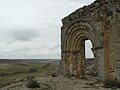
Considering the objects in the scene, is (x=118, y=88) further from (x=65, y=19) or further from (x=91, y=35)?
(x=65, y=19)

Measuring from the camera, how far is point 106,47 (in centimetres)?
1584

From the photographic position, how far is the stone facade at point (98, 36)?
50.6ft

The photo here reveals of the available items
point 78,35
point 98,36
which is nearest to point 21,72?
point 78,35

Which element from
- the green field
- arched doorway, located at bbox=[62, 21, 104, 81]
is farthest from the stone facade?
the green field

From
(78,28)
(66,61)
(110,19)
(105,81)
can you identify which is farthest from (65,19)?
(105,81)

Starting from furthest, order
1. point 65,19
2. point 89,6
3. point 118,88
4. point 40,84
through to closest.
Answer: point 65,19 → point 89,6 → point 40,84 → point 118,88

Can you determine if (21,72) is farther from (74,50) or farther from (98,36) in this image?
(98,36)

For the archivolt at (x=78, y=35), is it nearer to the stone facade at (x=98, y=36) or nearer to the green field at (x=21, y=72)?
the stone facade at (x=98, y=36)

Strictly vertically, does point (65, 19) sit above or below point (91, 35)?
above

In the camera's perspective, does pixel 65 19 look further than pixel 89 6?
Yes

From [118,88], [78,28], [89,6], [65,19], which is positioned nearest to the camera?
[118,88]

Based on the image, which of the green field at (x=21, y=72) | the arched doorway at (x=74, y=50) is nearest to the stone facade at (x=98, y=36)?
the arched doorway at (x=74, y=50)

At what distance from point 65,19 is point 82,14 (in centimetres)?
245

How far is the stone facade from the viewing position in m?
15.4
